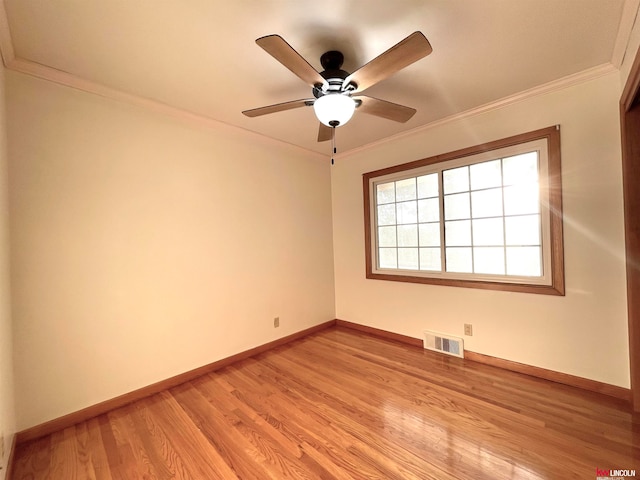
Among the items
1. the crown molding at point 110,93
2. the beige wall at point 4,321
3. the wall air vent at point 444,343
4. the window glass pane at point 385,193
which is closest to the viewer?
the beige wall at point 4,321

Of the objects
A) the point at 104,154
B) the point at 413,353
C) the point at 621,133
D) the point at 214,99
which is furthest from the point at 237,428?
the point at 621,133

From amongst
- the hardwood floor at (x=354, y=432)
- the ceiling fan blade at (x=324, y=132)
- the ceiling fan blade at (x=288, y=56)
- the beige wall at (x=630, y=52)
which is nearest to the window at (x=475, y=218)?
the beige wall at (x=630, y=52)

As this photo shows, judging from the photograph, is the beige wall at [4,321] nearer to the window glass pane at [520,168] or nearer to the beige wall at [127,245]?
the beige wall at [127,245]

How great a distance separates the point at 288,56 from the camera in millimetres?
1318

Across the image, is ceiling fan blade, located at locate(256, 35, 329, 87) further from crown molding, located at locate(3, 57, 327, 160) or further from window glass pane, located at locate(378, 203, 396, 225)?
window glass pane, located at locate(378, 203, 396, 225)

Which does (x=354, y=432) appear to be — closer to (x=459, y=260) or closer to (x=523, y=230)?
(x=459, y=260)

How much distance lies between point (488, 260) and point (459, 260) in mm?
265

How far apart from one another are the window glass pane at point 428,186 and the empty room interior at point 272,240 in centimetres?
5

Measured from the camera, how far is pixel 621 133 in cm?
A: 188

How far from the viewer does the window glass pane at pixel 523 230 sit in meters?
2.34

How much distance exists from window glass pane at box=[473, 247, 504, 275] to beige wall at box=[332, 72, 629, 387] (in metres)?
0.23

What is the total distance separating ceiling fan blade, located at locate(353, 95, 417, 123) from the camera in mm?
1770

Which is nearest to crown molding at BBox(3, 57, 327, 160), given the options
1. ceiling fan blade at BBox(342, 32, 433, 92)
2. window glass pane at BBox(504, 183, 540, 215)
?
ceiling fan blade at BBox(342, 32, 433, 92)

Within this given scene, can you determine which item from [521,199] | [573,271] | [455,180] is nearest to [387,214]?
[455,180]
